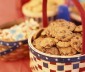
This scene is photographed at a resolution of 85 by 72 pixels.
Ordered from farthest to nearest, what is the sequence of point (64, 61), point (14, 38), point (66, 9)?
point (66, 9) < point (14, 38) < point (64, 61)

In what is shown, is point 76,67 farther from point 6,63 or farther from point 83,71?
point 6,63

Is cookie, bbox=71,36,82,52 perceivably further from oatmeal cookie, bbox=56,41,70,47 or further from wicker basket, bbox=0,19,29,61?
wicker basket, bbox=0,19,29,61

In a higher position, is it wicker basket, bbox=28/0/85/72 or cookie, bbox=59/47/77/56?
cookie, bbox=59/47/77/56

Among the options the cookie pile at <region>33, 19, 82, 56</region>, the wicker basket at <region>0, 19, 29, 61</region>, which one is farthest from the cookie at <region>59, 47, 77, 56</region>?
the wicker basket at <region>0, 19, 29, 61</region>

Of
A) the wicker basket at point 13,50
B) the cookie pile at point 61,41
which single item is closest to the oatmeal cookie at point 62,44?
the cookie pile at point 61,41

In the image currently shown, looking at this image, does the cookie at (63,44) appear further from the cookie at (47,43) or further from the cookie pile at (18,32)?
the cookie pile at (18,32)

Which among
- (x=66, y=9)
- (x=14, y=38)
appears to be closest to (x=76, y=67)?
(x=14, y=38)
